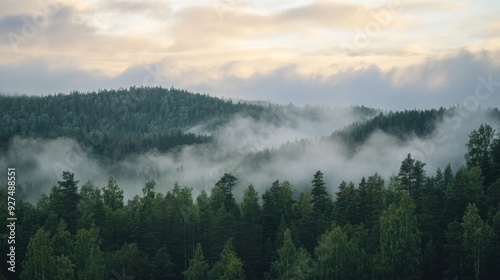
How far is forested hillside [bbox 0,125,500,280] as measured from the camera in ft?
276

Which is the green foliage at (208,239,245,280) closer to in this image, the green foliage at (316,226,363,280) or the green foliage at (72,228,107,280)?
the green foliage at (316,226,363,280)

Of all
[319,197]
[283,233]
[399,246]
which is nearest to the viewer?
[399,246]

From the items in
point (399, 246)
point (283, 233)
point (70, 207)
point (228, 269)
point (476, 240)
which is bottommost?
point (228, 269)

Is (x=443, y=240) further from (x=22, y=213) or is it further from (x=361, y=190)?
(x=22, y=213)

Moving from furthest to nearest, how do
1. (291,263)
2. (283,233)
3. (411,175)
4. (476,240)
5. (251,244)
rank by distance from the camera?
(411,175) < (283,233) < (251,244) < (291,263) < (476,240)

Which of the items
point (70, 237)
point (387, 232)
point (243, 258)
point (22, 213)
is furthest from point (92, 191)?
point (387, 232)

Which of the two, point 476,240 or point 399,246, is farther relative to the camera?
point 399,246

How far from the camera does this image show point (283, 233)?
3893 inches

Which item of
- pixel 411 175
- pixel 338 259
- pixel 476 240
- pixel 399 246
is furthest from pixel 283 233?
pixel 476 240

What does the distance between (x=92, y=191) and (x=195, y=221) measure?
99.4ft

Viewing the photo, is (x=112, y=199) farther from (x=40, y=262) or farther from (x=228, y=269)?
(x=228, y=269)

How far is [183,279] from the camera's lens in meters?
97.4

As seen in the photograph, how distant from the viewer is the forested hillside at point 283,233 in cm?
8406

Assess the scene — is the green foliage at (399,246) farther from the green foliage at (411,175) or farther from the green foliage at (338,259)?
the green foliage at (411,175)
